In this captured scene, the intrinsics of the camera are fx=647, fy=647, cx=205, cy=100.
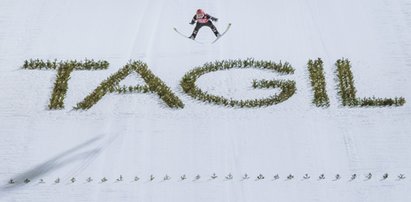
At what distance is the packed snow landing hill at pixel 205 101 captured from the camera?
46.1 ft

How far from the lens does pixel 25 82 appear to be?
1677cm

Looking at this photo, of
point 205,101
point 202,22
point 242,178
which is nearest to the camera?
point 242,178

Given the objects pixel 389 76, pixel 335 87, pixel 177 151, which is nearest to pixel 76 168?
pixel 177 151

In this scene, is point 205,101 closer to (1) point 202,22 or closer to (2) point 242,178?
(2) point 242,178

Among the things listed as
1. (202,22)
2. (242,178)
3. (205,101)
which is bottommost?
(242,178)

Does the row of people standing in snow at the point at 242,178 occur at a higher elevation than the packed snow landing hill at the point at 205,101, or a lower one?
lower

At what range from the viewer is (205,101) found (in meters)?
16.2

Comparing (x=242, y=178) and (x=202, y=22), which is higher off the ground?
(x=202, y=22)

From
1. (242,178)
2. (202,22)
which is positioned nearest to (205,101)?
(242,178)

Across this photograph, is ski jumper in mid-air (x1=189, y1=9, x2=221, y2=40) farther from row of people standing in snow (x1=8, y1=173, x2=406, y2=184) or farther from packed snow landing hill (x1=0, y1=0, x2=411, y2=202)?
row of people standing in snow (x1=8, y1=173, x2=406, y2=184)

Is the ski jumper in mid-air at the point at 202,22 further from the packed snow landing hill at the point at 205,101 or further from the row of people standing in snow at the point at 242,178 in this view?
the row of people standing in snow at the point at 242,178

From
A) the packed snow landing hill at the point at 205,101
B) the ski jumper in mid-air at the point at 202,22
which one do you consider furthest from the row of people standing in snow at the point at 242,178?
the ski jumper in mid-air at the point at 202,22

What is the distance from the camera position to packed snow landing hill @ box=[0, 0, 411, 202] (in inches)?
553

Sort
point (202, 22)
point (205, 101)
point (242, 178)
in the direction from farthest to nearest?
point (202, 22) → point (205, 101) → point (242, 178)
